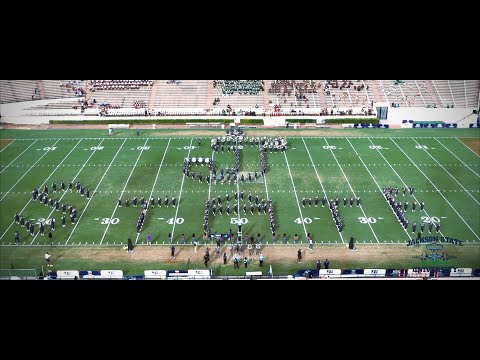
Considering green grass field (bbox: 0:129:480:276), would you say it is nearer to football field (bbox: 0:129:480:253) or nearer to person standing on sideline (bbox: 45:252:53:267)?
football field (bbox: 0:129:480:253)

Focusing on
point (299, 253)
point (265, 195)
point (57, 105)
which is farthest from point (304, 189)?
point (57, 105)

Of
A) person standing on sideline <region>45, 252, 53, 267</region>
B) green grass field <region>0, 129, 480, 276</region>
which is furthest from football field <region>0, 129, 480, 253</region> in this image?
person standing on sideline <region>45, 252, 53, 267</region>

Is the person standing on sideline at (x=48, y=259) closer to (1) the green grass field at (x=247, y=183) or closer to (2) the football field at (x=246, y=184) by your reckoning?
(1) the green grass field at (x=247, y=183)

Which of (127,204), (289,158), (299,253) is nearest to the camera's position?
(299,253)

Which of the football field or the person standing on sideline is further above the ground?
the football field

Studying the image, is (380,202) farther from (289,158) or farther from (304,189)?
(289,158)

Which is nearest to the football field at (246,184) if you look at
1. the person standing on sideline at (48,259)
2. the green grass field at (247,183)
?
the green grass field at (247,183)
